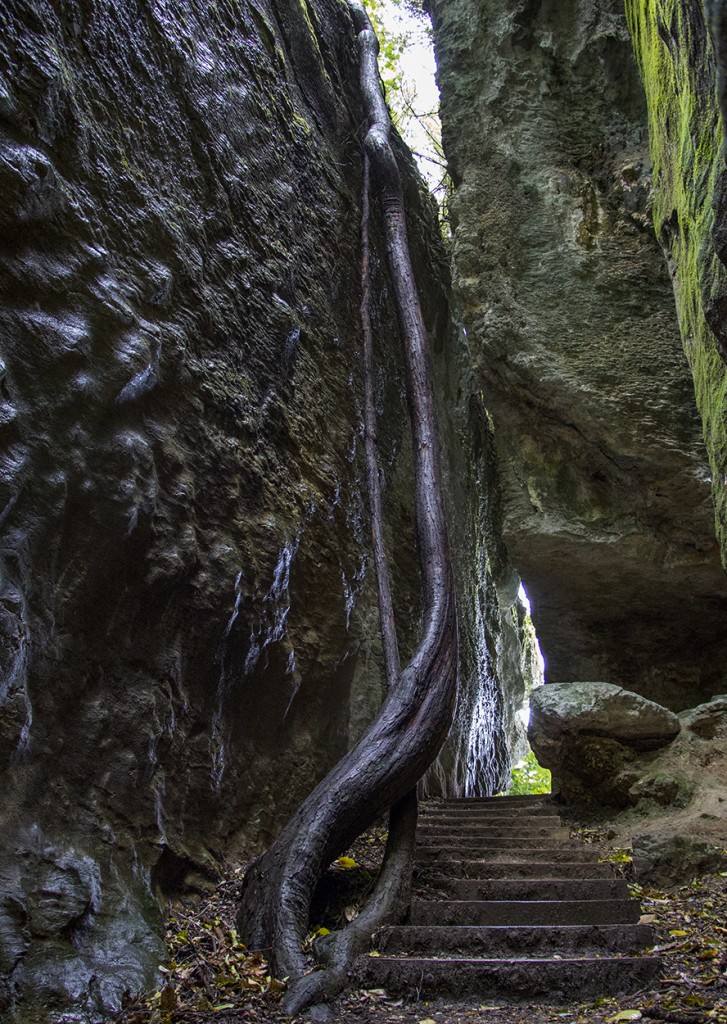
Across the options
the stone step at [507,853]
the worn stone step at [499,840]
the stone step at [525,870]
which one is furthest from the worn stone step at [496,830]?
the stone step at [525,870]

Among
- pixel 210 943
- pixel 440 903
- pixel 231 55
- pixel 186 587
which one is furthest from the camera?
pixel 231 55

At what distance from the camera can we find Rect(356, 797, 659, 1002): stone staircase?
116 inches

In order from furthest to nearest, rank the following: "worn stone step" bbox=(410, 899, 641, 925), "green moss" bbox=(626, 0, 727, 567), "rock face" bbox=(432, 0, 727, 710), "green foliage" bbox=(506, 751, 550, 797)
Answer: "green foliage" bbox=(506, 751, 550, 797) → "rock face" bbox=(432, 0, 727, 710) → "worn stone step" bbox=(410, 899, 641, 925) → "green moss" bbox=(626, 0, 727, 567)

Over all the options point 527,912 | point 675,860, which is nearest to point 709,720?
point 675,860

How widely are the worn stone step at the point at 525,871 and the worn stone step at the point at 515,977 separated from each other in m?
1.12

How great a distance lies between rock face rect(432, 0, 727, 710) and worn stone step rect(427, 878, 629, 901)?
322cm

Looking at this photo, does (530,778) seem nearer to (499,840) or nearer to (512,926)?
(499,840)

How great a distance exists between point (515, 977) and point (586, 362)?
4949 millimetres

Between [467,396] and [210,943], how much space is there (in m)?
7.12

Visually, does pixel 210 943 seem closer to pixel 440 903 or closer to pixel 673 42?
pixel 440 903

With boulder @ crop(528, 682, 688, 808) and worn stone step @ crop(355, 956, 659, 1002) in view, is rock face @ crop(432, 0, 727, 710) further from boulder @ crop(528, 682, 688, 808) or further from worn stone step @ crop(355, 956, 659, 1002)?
worn stone step @ crop(355, 956, 659, 1002)

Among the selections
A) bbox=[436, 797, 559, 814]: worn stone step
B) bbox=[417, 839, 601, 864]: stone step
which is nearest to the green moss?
bbox=[417, 839, 601, 864]: stone step

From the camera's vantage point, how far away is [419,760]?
4141mm

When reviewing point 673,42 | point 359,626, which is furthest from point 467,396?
point 673,42
